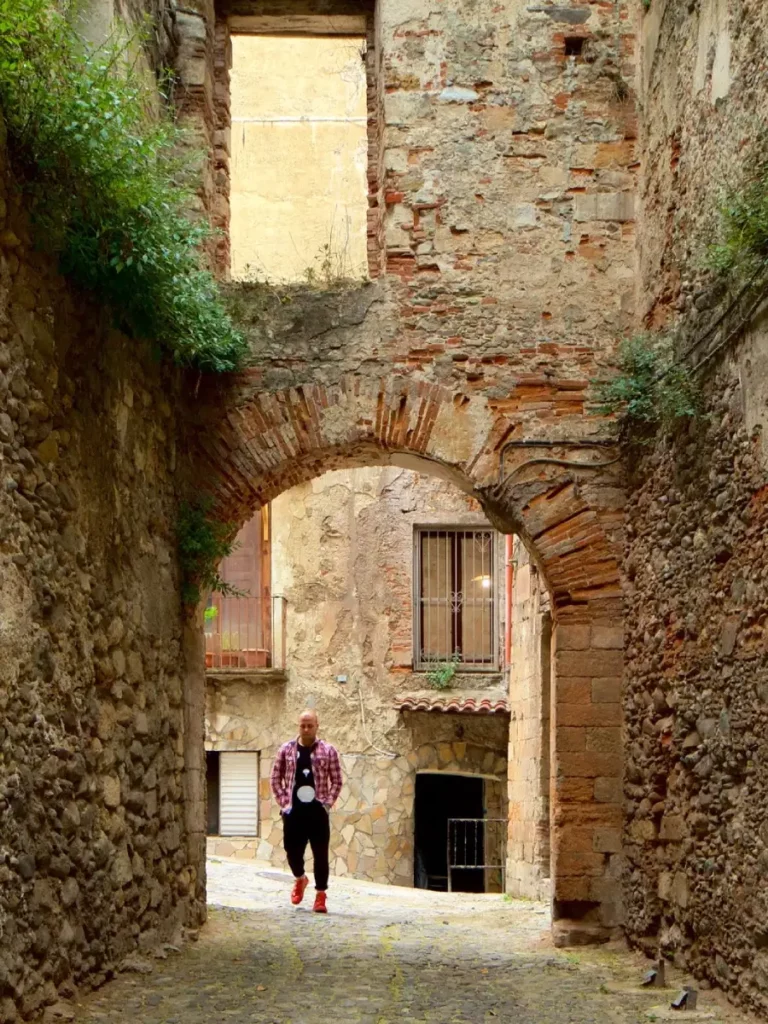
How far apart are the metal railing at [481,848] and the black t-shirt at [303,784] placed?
5953 mm

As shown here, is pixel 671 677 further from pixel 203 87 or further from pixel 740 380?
pixel 203 87

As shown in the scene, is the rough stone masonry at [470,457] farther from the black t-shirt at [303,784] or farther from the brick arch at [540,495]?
the black t-shirt at [303,784]

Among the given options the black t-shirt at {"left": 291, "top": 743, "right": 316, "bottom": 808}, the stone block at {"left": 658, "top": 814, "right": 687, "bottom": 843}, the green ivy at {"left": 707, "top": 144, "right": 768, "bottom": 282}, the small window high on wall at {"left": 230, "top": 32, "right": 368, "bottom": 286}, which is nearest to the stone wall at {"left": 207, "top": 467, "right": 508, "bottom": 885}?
the small window high on wall at {"left": 230, "top": 32, "right": 368, "bottom": 286}

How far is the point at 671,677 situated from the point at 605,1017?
5.79 feet

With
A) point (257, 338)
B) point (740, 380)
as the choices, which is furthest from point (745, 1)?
point (257, 338)

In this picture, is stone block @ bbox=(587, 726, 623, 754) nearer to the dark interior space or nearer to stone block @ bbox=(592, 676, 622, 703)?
stone block @ bbox=(592, 676, 622, 703)

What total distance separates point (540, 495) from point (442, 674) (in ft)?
24.7

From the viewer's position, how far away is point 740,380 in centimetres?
534

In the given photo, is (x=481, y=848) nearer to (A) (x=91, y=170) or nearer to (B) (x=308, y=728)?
(B) (x=308, y=728)

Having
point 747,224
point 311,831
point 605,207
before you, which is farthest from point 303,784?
point 747,224

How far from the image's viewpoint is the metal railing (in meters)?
14.5

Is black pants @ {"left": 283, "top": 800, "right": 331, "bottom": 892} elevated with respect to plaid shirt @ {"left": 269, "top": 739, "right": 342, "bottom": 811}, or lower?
lower

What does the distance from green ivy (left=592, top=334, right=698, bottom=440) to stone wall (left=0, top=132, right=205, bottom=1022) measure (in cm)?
240

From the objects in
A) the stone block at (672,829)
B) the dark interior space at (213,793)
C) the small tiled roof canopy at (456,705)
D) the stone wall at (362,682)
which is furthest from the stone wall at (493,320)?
the dark interior space at (213,793)
